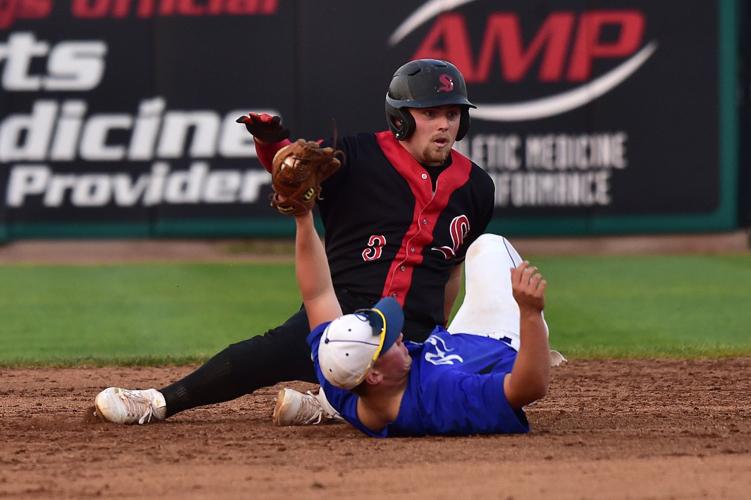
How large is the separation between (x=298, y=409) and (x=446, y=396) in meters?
0.91

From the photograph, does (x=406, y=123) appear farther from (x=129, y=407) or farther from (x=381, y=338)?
(x=129, y=407)

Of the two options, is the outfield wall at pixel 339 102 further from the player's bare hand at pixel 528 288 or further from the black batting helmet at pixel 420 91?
the player's bare hand at pixel 528 288

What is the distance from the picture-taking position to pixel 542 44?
51.2 feet

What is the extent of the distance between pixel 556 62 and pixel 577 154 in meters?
1.05

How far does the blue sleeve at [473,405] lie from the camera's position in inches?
Result: 206

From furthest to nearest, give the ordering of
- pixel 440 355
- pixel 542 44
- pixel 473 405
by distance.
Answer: pixel 542 44 → pixel 440 355 → pixel 473 405

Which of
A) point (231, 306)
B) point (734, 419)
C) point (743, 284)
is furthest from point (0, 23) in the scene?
point (734, 419)

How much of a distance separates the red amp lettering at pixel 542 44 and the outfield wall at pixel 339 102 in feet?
0.05

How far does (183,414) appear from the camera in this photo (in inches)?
250

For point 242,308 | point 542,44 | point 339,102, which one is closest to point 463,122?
point 242,308

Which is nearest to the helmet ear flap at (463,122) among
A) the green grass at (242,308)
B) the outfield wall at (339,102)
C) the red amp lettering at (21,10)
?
the green grass at (242,308)

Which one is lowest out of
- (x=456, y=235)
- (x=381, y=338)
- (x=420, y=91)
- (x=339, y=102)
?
(x=381, y=338)

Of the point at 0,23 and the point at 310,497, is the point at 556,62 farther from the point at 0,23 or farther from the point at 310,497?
the point at 310,497

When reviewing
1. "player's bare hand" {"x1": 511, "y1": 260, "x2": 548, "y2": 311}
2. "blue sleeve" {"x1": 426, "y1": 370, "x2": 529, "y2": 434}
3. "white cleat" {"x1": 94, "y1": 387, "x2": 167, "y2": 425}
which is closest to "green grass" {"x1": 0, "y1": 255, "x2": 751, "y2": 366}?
"white cleat" {"x1": 94, "y1": 387, "x2": 167, "y2": 425}
